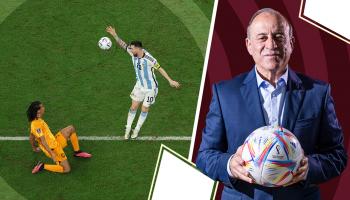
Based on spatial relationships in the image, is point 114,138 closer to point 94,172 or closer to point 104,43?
point 94,172

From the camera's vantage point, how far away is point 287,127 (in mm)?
7277

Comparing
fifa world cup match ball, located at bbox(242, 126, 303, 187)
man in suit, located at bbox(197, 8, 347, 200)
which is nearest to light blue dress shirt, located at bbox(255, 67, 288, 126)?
man in suit, located at bbox(197, 8, 347, 200)

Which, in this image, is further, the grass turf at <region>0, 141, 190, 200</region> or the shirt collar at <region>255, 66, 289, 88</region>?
the grass turf at <region>0, 141, 190, 200</region>

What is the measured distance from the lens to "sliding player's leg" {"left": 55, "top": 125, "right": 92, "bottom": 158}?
1289cm

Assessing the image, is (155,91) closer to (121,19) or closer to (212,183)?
(121,19)

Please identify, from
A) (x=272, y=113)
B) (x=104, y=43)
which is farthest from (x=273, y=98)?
(x=104, y=43)

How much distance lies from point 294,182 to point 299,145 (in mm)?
450

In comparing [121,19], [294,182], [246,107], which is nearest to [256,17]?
[246,107]

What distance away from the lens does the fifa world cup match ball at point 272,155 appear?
268 inches

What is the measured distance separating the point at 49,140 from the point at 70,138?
1.99ft

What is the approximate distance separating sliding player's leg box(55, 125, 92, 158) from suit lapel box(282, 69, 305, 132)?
6.42 metres

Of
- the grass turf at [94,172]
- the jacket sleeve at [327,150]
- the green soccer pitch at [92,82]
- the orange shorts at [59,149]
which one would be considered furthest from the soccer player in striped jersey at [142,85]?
the jacket sleeve at [327,150]

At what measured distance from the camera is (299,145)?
22.6 feet

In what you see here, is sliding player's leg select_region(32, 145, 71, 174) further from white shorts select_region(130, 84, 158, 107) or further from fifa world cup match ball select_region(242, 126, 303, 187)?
fifa world cup match ball select_region(242, 126, 303, 187)
